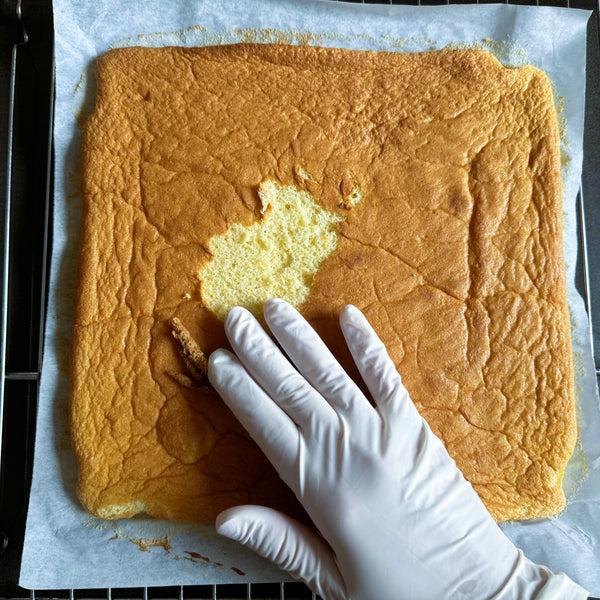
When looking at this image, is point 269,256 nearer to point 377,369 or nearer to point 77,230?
point 377,369

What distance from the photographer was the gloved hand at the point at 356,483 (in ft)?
5.26

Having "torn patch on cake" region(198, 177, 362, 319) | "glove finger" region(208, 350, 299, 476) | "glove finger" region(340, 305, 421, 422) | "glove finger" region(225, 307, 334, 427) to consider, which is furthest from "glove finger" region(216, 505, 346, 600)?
"torn patch on cake" region(198, 177, 362, 319)

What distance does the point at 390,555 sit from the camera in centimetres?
160

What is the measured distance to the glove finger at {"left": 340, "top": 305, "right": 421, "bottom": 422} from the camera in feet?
5.49

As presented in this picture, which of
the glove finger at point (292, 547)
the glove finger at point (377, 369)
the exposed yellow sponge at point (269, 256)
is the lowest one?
the glove finger at point (292, 547)

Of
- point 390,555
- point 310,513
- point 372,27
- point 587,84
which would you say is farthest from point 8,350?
point 587,84

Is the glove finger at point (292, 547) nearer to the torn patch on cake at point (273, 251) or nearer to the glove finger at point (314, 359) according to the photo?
the glove finger at point (314, 359)

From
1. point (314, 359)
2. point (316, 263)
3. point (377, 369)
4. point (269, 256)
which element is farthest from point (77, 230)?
point (377, 369)

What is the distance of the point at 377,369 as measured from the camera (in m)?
1.69

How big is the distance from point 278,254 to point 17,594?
68.3 inches

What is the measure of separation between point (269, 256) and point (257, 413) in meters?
0.54

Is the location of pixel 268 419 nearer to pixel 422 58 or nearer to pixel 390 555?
pixel 390 555

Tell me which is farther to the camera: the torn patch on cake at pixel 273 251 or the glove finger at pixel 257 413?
the torn patch on cake at pixel 273 251

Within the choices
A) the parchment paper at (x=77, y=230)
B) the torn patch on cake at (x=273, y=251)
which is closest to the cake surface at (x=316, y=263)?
the torn patch on cake at (x=273, y=251)
